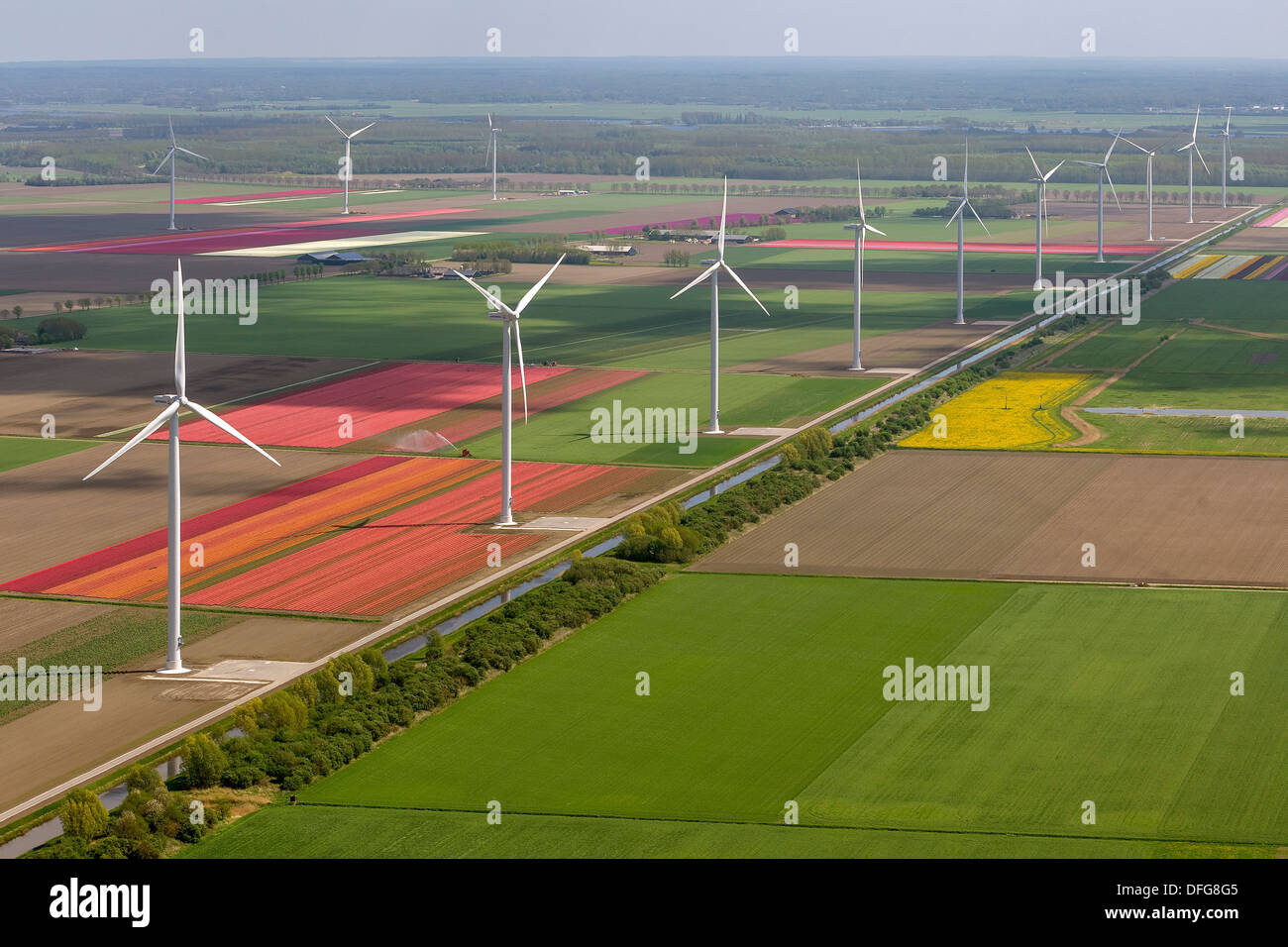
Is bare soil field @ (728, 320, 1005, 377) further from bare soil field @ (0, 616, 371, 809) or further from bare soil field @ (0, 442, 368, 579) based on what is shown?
bare soil field @ (0, 616, 371, 809)

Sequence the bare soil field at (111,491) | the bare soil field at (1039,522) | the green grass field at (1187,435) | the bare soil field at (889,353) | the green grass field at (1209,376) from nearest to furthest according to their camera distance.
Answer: the bare soil field at (1039,522) → the bare soil field at (111,491) → the green grass field at (1187,435) → the green grass field at (1209,376) → the bare soil field at (889,353)

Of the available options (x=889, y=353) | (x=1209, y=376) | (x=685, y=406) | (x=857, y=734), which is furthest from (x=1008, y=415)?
(x=857, y=734)

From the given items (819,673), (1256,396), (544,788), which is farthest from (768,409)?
(544,788)

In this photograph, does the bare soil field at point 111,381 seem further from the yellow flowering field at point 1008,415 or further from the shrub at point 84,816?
the shrub at point 84,816

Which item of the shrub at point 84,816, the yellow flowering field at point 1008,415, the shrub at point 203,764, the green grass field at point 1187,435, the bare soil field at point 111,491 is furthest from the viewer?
the yellow flowering field at point 1008,415

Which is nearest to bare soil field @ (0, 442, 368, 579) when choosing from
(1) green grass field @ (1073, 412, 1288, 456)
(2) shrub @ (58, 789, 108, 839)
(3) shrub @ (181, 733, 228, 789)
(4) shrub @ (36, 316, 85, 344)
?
(3) shrub @ (181, 733, 228, 789)

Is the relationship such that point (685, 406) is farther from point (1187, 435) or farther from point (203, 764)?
point (203, 764)

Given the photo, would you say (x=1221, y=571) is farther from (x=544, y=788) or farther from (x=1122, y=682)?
(x=544, y=788)

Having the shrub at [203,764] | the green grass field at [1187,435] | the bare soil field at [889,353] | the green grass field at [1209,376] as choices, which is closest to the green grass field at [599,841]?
the shrub at [203,764]
